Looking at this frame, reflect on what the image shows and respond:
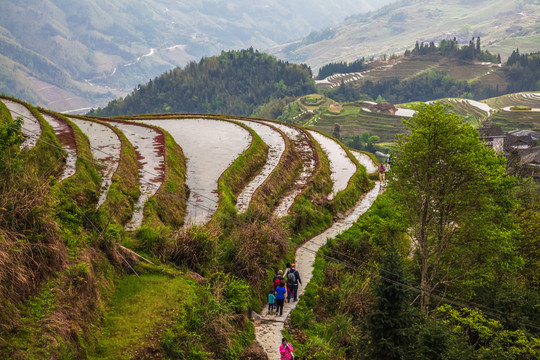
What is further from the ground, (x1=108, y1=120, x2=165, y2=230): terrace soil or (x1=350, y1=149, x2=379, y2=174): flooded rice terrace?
(x1=108, y1=120, x2=165, y2=230): terrace soil

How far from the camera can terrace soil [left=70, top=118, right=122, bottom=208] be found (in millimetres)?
26681

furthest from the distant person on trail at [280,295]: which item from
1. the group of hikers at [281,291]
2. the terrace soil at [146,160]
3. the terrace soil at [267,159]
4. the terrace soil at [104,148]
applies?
the terrace soil at [104,148]

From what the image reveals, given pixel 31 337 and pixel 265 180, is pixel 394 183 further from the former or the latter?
pixel 31 337

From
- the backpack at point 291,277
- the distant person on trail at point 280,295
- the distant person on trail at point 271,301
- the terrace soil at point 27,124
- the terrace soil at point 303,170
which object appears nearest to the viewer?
the distant person on trail at point 280,295

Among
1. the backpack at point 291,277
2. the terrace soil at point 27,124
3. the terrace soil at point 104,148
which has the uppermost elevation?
the terrace soil at point 27,124

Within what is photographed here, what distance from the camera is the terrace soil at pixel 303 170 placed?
33.8 metres

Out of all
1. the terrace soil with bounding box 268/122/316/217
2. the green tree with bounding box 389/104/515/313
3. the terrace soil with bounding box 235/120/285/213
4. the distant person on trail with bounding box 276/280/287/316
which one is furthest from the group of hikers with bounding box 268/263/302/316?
the terrace soil with bounding box 235/120/285/213

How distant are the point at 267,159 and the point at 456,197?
20708 mm

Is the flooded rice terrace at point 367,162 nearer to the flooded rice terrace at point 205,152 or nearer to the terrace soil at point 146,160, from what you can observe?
the flooded rice terrace at point 205,152

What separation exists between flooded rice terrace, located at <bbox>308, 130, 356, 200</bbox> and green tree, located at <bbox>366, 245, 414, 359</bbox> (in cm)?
2202

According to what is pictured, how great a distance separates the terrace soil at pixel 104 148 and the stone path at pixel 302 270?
980 cm

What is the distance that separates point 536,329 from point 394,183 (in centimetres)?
998

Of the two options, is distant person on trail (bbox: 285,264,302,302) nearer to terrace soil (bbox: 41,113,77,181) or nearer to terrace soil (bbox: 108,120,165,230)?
terrace soil (bbox: 108,120,165,230)

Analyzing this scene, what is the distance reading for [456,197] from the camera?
81.0 ft
